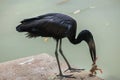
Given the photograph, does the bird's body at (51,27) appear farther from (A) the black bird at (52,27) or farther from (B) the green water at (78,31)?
(B) the green water at (78,31)

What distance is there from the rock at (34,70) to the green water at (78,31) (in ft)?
2.54

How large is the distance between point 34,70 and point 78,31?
144 cm

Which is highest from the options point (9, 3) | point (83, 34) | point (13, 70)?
point (9, 3)

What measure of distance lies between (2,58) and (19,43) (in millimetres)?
330

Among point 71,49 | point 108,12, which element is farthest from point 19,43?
point 108,12

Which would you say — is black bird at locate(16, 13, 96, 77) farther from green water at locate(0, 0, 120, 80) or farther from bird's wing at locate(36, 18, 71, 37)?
green water at locate(0, 0, 120, 80)

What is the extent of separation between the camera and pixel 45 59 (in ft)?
11.2

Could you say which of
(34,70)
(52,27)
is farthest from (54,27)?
(34,70)

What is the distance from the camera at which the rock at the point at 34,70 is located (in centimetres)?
296

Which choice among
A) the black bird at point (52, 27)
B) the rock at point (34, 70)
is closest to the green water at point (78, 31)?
the rock at point (34, 70)

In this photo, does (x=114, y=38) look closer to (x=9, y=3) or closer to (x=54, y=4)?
(x=54, y=4)

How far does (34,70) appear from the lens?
3125 millimetres

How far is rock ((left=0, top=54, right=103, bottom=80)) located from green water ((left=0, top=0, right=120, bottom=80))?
2.54ft

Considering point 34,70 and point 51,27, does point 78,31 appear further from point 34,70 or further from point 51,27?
point 51,27
